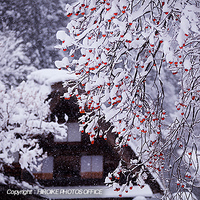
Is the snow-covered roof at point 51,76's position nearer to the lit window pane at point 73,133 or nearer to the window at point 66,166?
Result: the lit window pane at point 73,133

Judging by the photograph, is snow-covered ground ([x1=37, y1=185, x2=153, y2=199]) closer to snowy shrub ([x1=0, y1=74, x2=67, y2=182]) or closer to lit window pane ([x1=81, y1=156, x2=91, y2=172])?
lit window pane ([x1=81, y1=156, x2=91, y2=172])

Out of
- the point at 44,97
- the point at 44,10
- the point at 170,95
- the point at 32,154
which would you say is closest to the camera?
the point at 32,154

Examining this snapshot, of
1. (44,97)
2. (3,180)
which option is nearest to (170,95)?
(44,97)

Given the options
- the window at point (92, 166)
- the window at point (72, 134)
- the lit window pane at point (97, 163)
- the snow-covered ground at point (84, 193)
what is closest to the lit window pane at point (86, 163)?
the window at point (92, 166)

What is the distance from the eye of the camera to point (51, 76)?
677 cm

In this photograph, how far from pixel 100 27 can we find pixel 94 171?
18.8ft

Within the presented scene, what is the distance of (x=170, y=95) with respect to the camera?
43.0 ft

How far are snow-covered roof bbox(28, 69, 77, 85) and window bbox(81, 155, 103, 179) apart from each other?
244 centimetres

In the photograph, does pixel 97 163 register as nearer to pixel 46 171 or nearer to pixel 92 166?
pixel 92 166

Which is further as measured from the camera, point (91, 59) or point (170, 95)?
point (170, 95)

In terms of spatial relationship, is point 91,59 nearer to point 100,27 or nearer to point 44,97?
point 100,27

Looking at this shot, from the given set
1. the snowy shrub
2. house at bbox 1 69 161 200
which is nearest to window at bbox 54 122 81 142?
house at bbox 1 69 161 200

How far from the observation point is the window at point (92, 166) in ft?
22.6

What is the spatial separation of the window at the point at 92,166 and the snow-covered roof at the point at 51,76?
8.01ft
